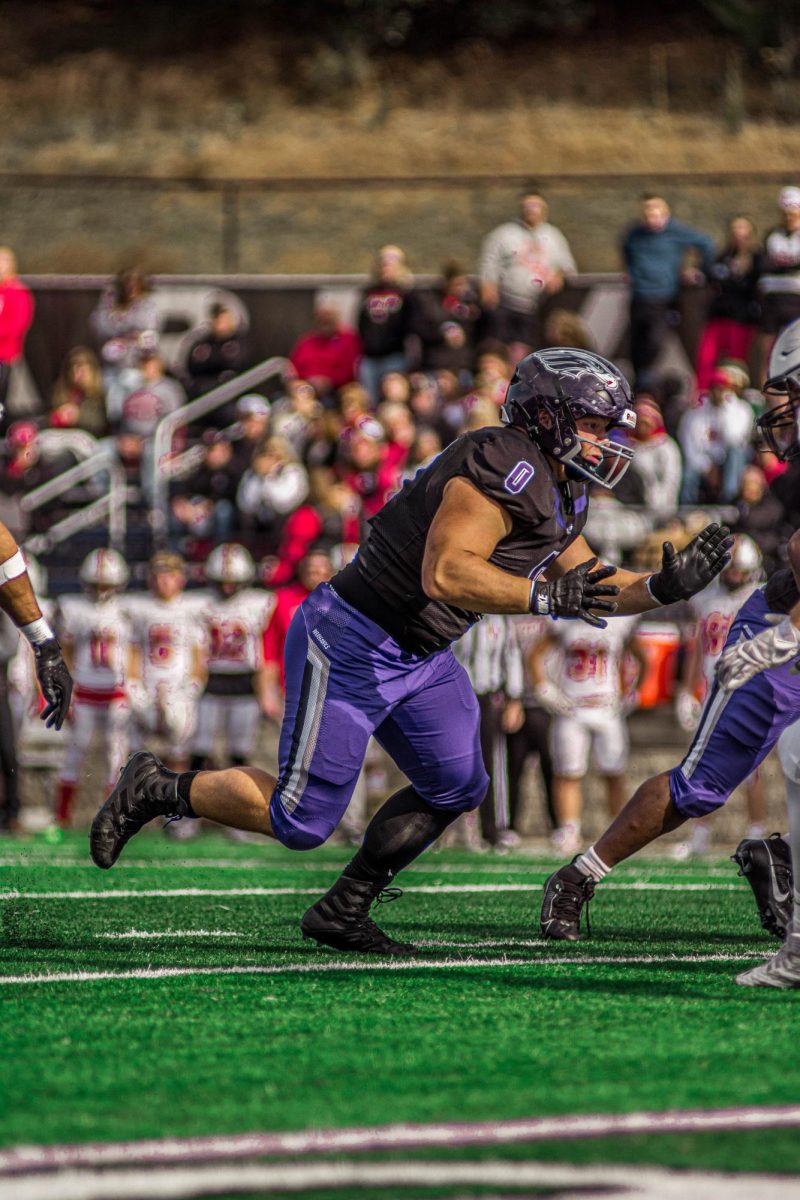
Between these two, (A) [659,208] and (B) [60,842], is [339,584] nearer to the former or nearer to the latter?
(B) [60,842]

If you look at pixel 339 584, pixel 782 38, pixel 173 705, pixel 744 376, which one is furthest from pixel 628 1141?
pixel 782 38

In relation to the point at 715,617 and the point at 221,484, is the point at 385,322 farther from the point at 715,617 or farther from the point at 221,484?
the point at 715,617

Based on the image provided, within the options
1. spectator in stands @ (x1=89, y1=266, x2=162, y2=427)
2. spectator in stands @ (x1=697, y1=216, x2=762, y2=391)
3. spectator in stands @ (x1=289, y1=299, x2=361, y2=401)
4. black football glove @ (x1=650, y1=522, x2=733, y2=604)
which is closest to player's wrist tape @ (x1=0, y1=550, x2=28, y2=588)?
black football glove @ (x1=650, y1=522, x2=733, y2=604)

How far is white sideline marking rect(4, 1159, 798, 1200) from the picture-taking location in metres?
3.04

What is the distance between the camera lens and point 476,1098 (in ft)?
12.3

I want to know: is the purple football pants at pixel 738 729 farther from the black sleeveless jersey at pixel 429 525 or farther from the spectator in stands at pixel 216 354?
the spectator in stands at pixel 216 354

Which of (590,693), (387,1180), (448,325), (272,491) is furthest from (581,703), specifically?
(387,1180)

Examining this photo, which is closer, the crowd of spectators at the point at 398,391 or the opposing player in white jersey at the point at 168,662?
the opposing player in white jersey at the point at 168,662

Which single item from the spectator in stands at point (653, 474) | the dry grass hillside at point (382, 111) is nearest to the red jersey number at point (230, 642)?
the spectator in stands at point (653, 474)

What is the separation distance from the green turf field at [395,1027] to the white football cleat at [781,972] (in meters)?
0.05

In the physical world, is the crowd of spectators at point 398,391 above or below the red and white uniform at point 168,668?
above

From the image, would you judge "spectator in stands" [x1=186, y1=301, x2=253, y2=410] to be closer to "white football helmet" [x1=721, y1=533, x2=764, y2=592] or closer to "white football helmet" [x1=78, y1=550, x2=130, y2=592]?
"white football helmet" [x1=78, y1=550, x2=130, y2=592]

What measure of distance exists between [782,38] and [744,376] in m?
13.5

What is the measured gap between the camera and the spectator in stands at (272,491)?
14.5 meters
